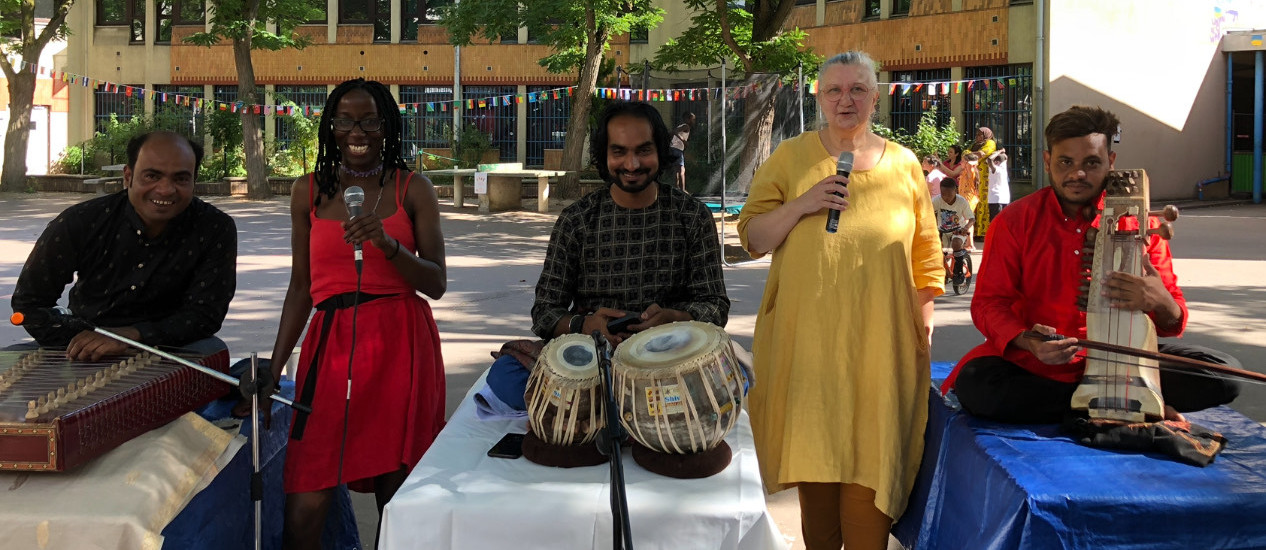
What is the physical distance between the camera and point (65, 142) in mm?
33719

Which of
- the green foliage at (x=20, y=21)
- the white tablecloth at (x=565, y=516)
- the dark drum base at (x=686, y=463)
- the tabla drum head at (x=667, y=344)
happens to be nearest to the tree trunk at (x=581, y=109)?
the green foliage at (x=20, y=21)

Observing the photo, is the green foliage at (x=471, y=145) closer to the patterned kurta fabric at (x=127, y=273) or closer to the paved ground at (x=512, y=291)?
the paved ground at (x=512, y=291)

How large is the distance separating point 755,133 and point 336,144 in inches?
417

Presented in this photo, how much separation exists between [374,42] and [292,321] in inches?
1183

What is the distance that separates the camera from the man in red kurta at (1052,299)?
3713mm

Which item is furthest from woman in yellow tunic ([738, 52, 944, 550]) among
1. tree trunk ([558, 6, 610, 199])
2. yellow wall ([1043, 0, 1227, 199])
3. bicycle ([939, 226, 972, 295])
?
yellow wall ([1043, 0, 1227, 199])

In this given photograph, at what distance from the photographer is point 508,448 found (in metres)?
3.23

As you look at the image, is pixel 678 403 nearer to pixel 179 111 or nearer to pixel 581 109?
pixel 581 109

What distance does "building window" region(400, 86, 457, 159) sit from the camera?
102ft

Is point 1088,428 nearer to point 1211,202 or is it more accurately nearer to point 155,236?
point 155,236

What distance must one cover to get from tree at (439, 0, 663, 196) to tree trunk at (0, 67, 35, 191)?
11.3m

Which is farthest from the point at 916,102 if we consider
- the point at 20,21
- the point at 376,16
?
the point at 20,21

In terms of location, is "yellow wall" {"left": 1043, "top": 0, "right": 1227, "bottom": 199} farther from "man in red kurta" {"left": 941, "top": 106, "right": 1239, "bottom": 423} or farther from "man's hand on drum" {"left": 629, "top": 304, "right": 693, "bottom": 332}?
"man's hand on drum" {"left": 629, "top": 304, "right": 693, "bottom": 332}

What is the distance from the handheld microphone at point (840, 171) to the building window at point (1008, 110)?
2077 cm
